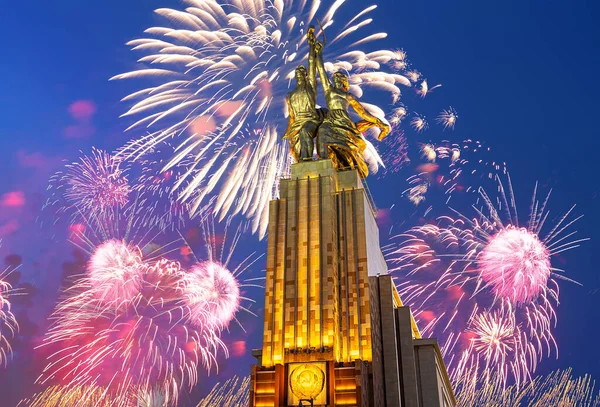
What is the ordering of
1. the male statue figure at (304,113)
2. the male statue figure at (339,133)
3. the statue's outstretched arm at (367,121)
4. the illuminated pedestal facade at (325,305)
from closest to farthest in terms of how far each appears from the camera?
the illuminated pedestal facade at (325,305)
the male statue figure at (339,133)
the male statue figure at (304,113)
the statue's outstretched arm at (367,121)

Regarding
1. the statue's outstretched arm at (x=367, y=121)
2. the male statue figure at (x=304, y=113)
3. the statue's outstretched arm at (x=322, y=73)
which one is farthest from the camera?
the statue's outstretched arm at (x=367, y=121)

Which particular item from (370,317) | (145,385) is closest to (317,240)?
(370,317)

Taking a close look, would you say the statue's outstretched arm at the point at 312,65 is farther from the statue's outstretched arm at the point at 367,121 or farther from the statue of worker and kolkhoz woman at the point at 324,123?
the statue's outstretched arm at the point at 367,121

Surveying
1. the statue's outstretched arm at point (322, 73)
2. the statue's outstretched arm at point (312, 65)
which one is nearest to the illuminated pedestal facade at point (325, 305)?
the statue's outstretched arm at point (322, 73)

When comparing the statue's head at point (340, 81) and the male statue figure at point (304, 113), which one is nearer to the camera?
the male statue figure at point (304, 113)

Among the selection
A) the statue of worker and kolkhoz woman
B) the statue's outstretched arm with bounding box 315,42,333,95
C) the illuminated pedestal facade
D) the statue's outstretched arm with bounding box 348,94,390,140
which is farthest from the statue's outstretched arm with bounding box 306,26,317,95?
the illuminated pedestal facade

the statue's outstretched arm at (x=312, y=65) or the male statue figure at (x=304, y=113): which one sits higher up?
the statue's outstretched arm at (x=312, y=65)

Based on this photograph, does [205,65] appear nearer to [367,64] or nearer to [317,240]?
[367,64]

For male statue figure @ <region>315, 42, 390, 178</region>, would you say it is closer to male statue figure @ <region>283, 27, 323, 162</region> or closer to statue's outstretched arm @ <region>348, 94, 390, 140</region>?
statue's outstretched arm @ <region>348, 94, 390, 140</region>
